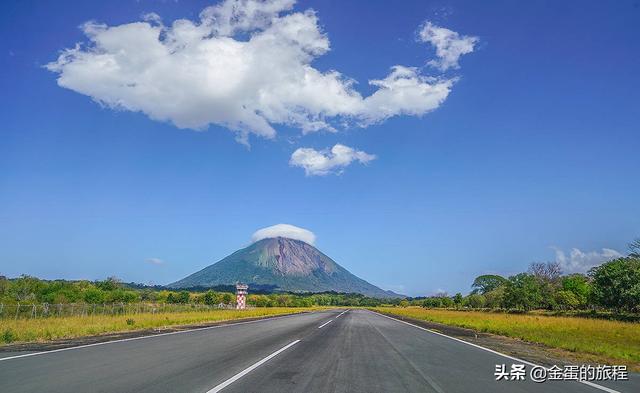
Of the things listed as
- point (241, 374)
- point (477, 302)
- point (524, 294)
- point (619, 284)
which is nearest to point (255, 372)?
point (241, 374)

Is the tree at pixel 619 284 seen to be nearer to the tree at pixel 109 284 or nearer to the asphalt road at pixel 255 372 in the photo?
the asphalt road at pixel 255 372

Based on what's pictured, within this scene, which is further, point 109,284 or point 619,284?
point 109,284

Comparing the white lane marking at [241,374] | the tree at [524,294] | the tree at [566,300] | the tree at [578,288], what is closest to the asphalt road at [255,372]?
the white lane marking at [241,374]

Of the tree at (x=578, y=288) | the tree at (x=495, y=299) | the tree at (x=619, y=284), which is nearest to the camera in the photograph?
the tree at (x=619, y=284)

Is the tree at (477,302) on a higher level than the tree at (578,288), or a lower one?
lower

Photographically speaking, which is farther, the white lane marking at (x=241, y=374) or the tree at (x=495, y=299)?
the tree at (x=495, y=299)

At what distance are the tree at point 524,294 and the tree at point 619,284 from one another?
1523cm

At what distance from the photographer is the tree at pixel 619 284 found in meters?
49.1

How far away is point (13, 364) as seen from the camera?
9.43 m

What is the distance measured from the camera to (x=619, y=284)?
171 feet

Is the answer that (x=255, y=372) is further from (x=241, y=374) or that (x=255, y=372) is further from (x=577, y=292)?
(x=577, y=292)

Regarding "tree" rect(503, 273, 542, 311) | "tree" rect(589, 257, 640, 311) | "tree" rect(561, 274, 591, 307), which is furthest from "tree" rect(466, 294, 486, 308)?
"tree" rect(589, 257, 640, 311)

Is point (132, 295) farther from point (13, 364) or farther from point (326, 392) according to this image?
point (326, 392)

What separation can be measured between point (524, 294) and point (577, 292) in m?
16.7
